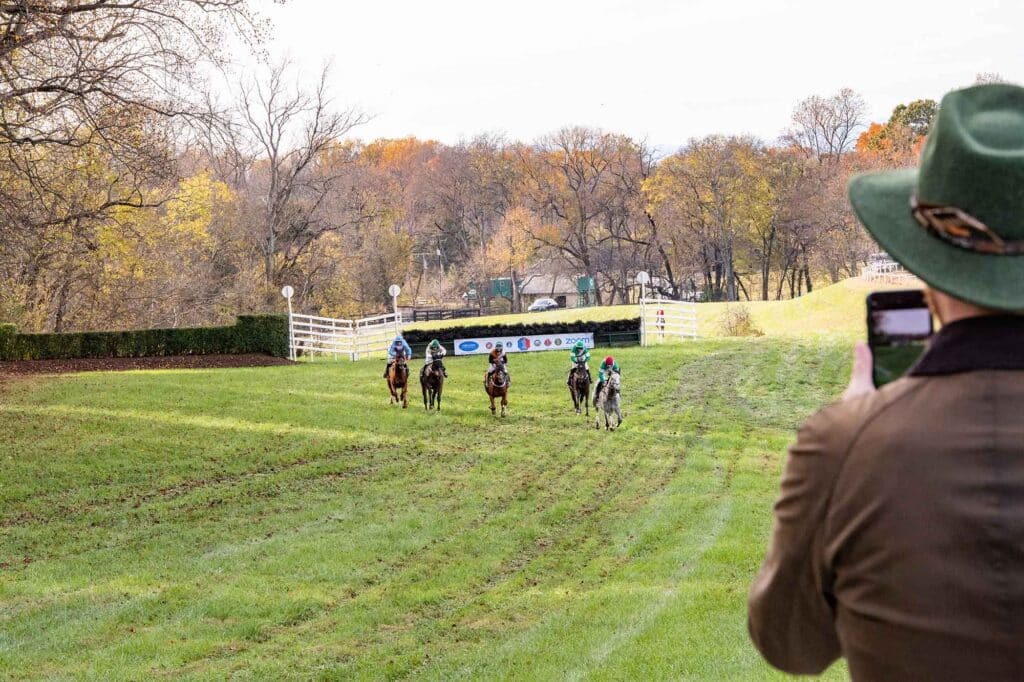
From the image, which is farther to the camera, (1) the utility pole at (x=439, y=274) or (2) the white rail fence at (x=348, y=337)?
(1) the utility pole at (x=439, y=274)

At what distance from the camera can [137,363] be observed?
1284 inches

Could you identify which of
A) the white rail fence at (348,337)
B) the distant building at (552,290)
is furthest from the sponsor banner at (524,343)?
the distant building at (552,290)

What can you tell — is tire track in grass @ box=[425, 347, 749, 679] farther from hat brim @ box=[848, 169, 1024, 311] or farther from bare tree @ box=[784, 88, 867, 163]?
bare tree @ box=[784, 88, 867, 163]

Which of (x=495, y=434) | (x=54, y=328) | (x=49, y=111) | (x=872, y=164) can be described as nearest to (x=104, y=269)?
(x=54, y=328)

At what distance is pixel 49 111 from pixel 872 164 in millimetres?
54712

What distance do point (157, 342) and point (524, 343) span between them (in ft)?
40.4

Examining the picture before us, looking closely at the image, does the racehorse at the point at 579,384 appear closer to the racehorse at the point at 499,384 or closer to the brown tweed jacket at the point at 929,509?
the racehorse at the point at 499,384

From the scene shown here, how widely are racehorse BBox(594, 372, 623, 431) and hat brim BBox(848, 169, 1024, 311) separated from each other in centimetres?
1852

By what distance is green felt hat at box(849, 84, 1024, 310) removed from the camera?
1799 millimetres

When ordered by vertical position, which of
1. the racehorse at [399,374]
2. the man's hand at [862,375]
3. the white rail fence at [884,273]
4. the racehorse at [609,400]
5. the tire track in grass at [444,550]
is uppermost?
the white rail fence at [884,273]

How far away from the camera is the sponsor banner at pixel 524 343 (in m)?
35.3

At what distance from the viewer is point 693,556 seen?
36.2 ft

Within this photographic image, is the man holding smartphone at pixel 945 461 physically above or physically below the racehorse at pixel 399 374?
above

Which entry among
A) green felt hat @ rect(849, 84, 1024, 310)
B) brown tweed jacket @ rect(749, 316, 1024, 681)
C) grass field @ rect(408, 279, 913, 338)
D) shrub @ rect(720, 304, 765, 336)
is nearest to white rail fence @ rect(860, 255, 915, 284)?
grass field @ rect(408, 279, 913, 338)
